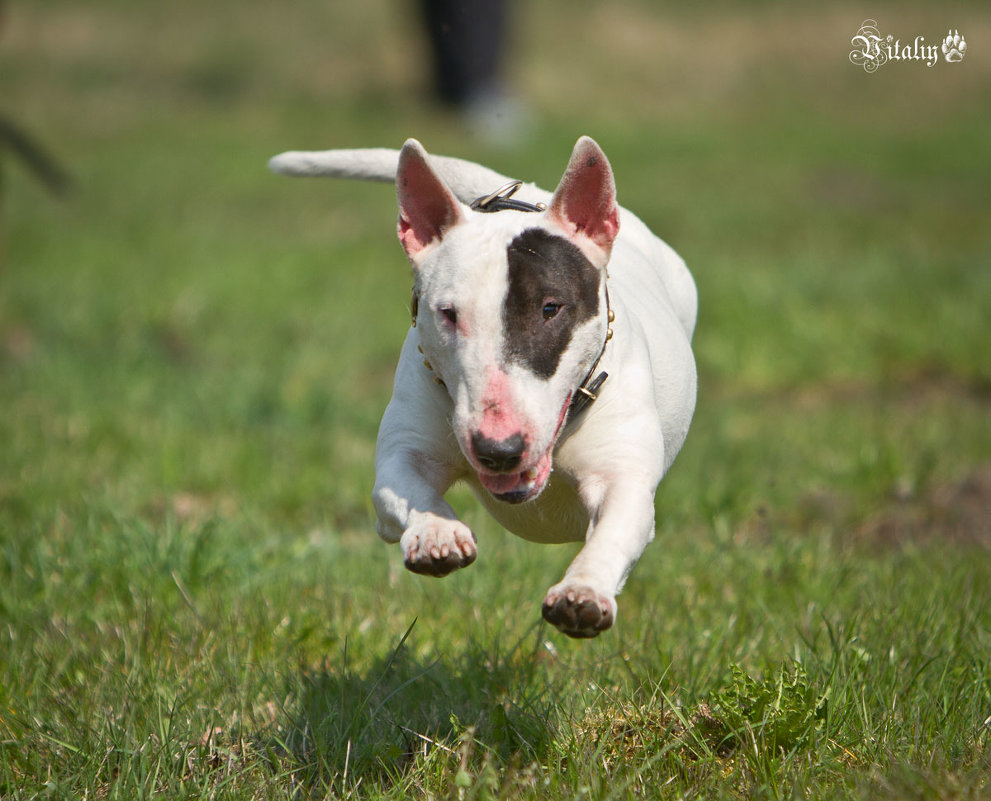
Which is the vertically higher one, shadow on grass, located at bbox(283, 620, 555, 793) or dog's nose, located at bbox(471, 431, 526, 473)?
dog's nose, located at bbox(471, 431, 526, 473)

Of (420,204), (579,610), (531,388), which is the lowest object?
(579,610)

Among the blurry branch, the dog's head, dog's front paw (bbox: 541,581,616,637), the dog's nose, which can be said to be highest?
the dog's head

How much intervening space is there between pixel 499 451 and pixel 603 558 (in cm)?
28

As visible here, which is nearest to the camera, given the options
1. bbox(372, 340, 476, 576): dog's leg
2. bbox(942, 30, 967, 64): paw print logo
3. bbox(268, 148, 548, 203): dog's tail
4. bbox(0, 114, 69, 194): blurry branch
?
bbox(372, 340, 476, 576): dog's leg

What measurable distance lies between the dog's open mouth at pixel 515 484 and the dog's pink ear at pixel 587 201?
51cm

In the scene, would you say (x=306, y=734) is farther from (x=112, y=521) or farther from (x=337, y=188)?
(x=337, y=188)

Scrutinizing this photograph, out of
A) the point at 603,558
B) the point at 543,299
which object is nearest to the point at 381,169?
the point at 543,299

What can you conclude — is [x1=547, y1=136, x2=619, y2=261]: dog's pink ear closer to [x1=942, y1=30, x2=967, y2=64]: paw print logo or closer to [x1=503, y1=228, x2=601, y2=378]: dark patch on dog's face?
[x1=503, y1=228, x2=601, y2=378]: dark patch on dog's face

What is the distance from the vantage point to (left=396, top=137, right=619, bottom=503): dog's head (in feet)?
7.21

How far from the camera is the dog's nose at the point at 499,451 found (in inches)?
84.4

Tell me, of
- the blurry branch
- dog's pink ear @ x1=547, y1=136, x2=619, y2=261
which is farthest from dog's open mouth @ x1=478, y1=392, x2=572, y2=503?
the blurry branch

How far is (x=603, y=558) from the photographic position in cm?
219

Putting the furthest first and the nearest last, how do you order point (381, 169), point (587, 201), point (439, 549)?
point (381, 169) → point (587, 201) → point (439, 549)

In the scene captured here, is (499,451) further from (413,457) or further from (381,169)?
(381,169)
